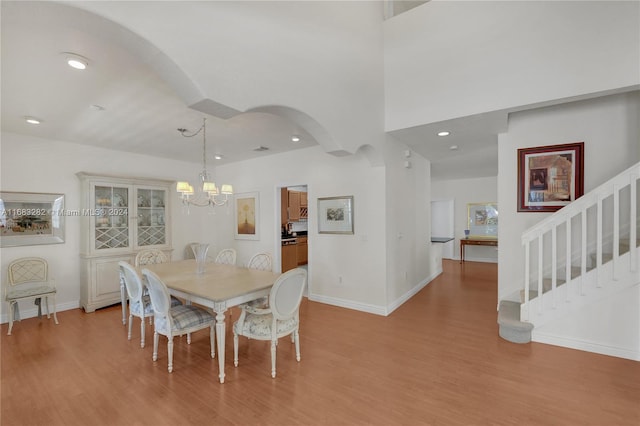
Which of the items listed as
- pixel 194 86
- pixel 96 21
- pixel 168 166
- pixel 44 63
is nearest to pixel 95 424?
pixel 194 86

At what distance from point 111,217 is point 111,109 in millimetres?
2254

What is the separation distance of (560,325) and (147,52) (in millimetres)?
4410

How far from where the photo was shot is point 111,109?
3209 millimetres

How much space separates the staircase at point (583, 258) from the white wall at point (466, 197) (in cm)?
486

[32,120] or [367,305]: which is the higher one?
[32,120]

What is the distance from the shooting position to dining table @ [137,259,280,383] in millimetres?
2455

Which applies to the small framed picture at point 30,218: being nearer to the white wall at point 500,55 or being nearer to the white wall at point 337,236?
the white wall at point 337,236

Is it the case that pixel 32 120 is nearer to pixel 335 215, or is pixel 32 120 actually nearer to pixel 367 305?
pixel 335 215

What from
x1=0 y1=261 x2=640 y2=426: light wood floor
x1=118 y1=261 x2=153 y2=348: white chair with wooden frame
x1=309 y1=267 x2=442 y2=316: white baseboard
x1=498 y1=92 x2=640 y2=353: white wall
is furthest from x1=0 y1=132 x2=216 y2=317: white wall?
x1=498 y1=92 x2=640 y2=353: white wall

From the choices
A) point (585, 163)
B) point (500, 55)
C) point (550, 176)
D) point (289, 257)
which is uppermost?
point (500, 55)

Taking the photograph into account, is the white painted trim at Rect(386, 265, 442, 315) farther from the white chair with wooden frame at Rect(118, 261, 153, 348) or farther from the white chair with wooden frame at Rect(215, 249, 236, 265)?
the white chair with wooden frame at Rect(118, 261, 153, 348)

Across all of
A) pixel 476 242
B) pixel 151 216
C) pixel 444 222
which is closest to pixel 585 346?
pixel 476 242

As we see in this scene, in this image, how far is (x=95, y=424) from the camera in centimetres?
198

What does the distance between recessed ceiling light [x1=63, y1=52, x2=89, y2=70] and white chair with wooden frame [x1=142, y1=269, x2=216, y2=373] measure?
1.77 m
